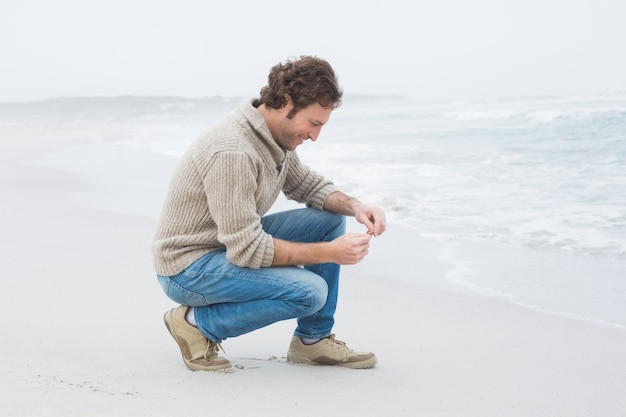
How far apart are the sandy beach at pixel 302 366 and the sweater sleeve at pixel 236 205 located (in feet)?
1.56

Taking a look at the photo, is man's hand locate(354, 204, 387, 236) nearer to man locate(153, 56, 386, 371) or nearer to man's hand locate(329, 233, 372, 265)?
man locate(153, 56, 386, 371)

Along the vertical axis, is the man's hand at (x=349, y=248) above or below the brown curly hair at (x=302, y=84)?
below

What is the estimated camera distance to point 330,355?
3.21 metres

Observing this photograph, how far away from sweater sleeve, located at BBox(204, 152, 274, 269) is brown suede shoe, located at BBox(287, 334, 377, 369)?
54cm

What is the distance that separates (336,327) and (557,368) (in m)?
1.01

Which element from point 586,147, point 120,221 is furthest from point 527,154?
point 120,221

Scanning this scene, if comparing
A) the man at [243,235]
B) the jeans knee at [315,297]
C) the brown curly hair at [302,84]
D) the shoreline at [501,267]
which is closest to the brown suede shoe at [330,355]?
the man at [243,235]

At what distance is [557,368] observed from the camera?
10.7ft

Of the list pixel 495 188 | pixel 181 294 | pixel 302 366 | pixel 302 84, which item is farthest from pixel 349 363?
pixel 495 188

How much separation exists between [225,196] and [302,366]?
824 mm

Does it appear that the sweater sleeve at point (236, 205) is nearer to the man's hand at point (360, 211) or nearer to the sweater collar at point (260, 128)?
the sweater collar at point (260, 128)

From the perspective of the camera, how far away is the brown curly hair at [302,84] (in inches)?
112

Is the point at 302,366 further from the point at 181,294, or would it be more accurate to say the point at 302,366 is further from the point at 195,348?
the point at 181,294

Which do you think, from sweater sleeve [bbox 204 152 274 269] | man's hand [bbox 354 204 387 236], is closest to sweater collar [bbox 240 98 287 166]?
sweater sleeve [bbox 204 152 274 269]
